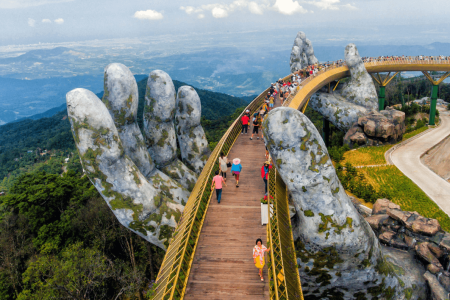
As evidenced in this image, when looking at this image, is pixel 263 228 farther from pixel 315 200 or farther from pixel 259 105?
pixel 259 105

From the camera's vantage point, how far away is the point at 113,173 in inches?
534

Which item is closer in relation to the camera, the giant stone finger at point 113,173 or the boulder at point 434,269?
the giant stone finger at point 113,173

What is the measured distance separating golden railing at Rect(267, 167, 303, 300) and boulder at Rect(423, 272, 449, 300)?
26.3ft

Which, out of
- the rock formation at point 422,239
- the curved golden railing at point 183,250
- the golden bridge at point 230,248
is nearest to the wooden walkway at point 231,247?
the golden bridge at point 230,248

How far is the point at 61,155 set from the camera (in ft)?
239

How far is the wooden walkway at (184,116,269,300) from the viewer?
8.60m

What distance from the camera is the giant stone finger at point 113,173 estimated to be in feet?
42.4

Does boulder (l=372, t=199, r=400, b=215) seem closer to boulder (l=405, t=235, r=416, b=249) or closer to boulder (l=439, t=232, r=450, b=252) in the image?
boulder (l=405, t=235, r=416, b=249)

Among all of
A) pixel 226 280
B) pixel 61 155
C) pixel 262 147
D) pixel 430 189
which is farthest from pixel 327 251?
pixel 61 155

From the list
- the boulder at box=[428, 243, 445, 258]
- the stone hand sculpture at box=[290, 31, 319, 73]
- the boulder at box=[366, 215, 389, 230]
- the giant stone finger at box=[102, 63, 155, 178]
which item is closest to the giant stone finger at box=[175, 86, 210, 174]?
the giant stone finger at box=[102, 63, 155, 178]

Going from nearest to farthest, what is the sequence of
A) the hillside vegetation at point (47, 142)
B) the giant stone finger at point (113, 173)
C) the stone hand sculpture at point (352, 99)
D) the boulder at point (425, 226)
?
the giant stone finger at point (113, 173)
the boulder at point (425, 226)
the stone hand sculpture at point (352, 99)
the hillside vegetation at point (47, 142)

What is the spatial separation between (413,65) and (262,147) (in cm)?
2756

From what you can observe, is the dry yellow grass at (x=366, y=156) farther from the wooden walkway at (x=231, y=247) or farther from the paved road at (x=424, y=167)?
the wooden walkway at (x=231, y=247)

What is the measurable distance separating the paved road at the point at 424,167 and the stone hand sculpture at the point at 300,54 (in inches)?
802
